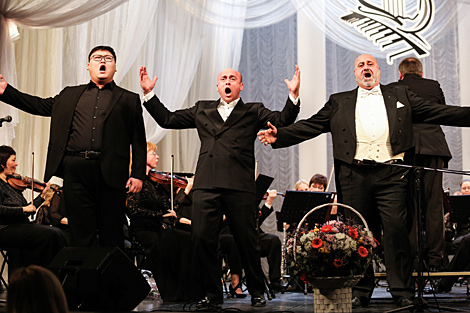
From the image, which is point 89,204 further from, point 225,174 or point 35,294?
point 35,294

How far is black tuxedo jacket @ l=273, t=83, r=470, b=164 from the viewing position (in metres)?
4.27

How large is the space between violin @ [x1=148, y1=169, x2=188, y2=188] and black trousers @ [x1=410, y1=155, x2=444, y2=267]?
6.68ft

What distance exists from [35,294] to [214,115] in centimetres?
282

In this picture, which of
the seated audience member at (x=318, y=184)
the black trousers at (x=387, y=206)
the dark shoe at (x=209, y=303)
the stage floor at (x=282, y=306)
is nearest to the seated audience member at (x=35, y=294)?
the stage floor at (x=282, y=306)

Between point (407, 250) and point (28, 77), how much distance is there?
15.5 feet

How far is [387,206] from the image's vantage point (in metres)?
4.25

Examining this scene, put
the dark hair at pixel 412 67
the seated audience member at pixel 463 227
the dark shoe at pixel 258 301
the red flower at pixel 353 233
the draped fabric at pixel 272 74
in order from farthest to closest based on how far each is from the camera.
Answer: the draped fabric at pixel 272 74, the seated audience member at pixel 463 227, the dark hair at pixel 412 67, the dark shoe at pixel 258 301, the red flower at pixel 353 233

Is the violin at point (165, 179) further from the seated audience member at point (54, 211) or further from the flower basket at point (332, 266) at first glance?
the flower basket at point (332, 266)

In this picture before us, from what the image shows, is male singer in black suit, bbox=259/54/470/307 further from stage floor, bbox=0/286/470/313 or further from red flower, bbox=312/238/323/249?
red flower, bbox=312/238/323/249

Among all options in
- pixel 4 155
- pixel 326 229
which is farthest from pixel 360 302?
pixel 4 155

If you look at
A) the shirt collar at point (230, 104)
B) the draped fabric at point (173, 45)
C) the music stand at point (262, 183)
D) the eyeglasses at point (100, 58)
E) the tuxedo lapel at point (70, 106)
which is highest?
the draped fabric at point (173, 45)

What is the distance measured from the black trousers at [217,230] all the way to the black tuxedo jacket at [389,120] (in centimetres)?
46

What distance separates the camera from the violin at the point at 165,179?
5768mm

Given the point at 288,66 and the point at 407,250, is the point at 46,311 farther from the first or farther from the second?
the point at 288,66
